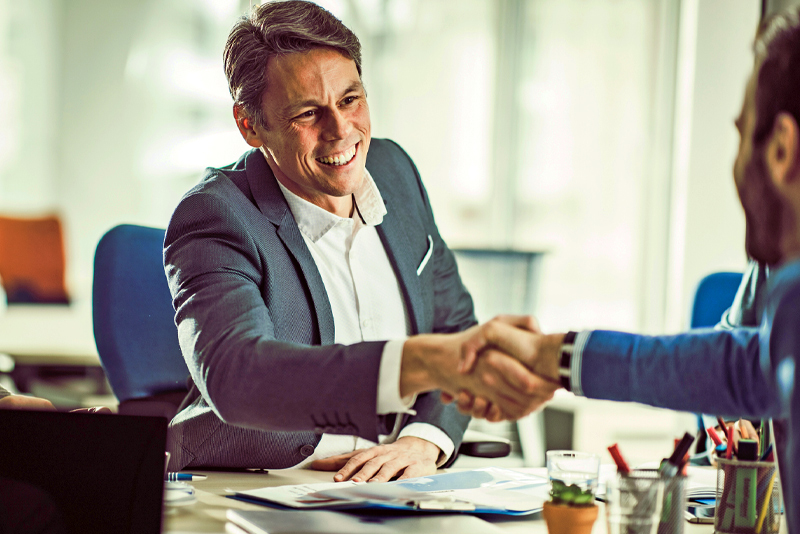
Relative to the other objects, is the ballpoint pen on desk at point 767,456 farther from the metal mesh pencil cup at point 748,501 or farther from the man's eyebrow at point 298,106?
the man's eyebrow at point 298,106

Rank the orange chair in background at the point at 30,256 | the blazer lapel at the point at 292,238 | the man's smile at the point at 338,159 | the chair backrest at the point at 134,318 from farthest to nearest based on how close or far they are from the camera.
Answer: the orange chair in background at the point at 30,256, the chair backrest at the point at 134,318, the man's smile at the point at 338,159, the blazer lapel at the point at 292,238

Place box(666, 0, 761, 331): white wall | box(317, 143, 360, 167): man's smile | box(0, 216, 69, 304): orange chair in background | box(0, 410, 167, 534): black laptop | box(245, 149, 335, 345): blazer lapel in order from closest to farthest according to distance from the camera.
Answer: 1. box(0, 410, 167, 534): black laptop
2. box(245, 149, 335, 345): blazer lapel
3. box(317, 143, 360, 167): man's smile
4. box(666, 0, 761, 331): white wall
5. box(0, 216, 69, 304): orange chair in background

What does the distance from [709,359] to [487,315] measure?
4.13 meters

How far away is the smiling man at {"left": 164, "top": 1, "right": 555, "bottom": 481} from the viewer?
1.03 metres

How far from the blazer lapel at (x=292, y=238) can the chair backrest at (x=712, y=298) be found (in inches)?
42.9

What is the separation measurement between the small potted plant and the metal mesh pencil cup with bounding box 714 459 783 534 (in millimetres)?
187

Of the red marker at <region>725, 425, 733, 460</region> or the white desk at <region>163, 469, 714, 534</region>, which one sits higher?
the red marker at <region>725, 425, 733, 460</region>

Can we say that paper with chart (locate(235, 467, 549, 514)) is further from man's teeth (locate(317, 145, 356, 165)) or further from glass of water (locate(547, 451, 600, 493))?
man's teeth (locate(317, 145, 356, 165))

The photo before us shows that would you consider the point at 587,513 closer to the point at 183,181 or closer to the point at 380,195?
the point at 380,195

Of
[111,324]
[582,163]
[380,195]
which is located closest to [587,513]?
[380,195]

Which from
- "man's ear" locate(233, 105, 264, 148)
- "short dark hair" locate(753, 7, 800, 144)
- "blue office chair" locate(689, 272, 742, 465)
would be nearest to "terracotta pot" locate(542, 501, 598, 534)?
"short dark hair" locate(753, 7, 800, 144)

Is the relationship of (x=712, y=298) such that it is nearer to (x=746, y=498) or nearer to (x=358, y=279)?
(x=358, y=279)

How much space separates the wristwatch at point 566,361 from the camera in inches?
36.7

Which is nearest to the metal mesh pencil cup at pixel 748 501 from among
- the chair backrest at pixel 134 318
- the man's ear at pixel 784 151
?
the man's ear at pixel 784 151
